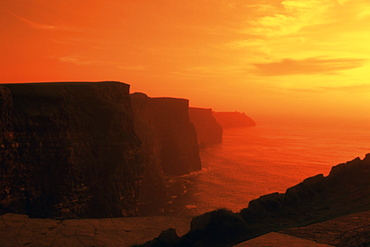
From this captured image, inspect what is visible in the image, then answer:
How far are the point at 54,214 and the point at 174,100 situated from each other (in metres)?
45.0

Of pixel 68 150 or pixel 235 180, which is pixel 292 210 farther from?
pixel 235 180

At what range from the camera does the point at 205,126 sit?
131 meters

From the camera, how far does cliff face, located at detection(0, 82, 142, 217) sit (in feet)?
74.1

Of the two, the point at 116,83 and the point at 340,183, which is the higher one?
the point at 116,83

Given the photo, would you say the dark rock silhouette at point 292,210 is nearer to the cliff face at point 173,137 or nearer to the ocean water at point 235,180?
the ocean water at point 235,180

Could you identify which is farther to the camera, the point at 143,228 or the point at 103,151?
the point at 103,151

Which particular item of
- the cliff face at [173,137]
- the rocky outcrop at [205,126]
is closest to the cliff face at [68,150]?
the cliff face at [173,137]

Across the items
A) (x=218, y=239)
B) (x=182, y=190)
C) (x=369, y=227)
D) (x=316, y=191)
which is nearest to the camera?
(x=369, y=227)

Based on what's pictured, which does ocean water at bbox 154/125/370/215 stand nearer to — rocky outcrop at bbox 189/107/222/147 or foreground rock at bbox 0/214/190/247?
foreground rock at bbox 0/214/190/247

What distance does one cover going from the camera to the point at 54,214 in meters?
23.8

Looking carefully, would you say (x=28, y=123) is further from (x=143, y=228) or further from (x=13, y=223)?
(x=143, y=228)

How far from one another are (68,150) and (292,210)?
21.4 meters

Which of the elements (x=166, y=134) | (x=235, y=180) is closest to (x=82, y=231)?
(x=235, y=180)

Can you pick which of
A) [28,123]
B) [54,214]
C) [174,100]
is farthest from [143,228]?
[174,100]
